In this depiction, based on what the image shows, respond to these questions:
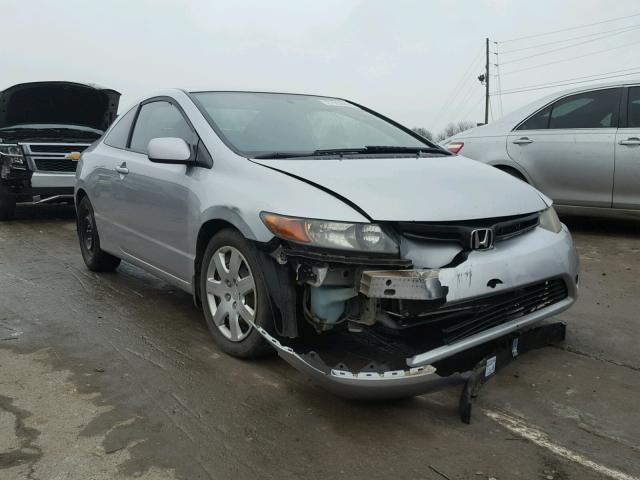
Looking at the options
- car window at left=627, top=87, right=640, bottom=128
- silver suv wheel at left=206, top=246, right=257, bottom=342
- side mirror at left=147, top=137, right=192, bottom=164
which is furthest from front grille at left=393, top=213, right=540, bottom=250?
car window at left=627, top=87, right=640, bottom=128

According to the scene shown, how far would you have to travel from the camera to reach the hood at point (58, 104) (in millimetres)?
9305

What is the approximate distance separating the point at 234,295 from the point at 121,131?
242cm

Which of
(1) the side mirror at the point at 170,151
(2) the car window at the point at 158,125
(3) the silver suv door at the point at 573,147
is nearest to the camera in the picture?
(1) the side mirror at the point at 170,151

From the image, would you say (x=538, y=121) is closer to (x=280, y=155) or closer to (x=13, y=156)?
(x=280, y=155)

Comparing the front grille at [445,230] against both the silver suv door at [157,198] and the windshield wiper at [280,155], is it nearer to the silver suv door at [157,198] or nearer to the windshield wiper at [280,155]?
the windshield wiper at [280,155]

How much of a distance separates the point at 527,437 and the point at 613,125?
463cm

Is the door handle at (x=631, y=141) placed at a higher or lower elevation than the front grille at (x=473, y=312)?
higher

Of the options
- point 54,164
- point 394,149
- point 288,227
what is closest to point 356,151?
point 394,149

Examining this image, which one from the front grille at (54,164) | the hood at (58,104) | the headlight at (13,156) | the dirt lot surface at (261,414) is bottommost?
the dirt lot surface at (261,414)

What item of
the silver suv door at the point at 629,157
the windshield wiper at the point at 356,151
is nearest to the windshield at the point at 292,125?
the windshield wiper at the point at 356,151

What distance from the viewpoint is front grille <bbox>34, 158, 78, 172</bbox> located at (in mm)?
8773

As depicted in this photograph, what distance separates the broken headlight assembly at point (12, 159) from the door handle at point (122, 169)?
15.8ft

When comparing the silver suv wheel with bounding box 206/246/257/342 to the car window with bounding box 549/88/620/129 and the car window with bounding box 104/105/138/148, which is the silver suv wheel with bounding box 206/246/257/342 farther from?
the car window with bounding box 549/88/620/129

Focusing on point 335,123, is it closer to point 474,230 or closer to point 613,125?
point 474,230
